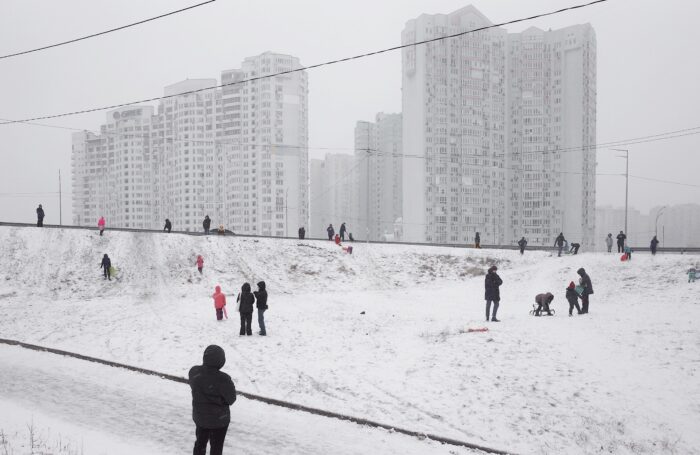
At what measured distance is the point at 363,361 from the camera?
13969 mm

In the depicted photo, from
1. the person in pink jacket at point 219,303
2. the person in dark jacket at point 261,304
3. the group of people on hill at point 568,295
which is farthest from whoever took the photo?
the person in pink jacket at point 219,303

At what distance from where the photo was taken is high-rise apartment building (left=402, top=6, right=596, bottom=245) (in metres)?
114

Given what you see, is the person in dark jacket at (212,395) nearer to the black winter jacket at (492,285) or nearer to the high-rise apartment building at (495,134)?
the black winter jacket at (492,285)

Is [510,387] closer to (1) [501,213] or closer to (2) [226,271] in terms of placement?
(2) [226,271]

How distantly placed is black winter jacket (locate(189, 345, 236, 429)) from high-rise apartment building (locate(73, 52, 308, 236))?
12190 cm

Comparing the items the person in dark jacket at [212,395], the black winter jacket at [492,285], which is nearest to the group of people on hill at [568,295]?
the black winter jacket at [492,285]

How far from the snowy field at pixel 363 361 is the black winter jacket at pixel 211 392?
7.93 feet

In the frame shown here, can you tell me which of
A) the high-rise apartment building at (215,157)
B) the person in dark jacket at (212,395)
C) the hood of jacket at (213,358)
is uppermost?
the high-rise apartment building at (215,157)

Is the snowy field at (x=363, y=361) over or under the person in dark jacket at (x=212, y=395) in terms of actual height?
under

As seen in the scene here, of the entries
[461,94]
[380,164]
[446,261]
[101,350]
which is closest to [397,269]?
[446,261]

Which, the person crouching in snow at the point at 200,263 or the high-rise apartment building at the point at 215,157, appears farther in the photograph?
the high-rise apartment building at the point at 215,157

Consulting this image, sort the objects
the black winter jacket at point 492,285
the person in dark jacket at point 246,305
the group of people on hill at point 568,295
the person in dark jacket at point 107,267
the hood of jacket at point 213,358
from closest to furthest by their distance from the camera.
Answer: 1. the hood of jacket at point 213,358
2. the person in dark jacket at point 246,305
3. the black winter jacket at point 492,285
4. the group of people on hill at point 568,295
5. the person in dark jacket at point 107,267

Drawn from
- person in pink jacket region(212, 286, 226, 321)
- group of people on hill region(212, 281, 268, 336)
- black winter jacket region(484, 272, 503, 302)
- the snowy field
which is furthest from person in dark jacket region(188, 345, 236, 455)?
black winter jacket region(484, 272, 503, 302)

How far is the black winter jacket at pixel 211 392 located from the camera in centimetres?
580
